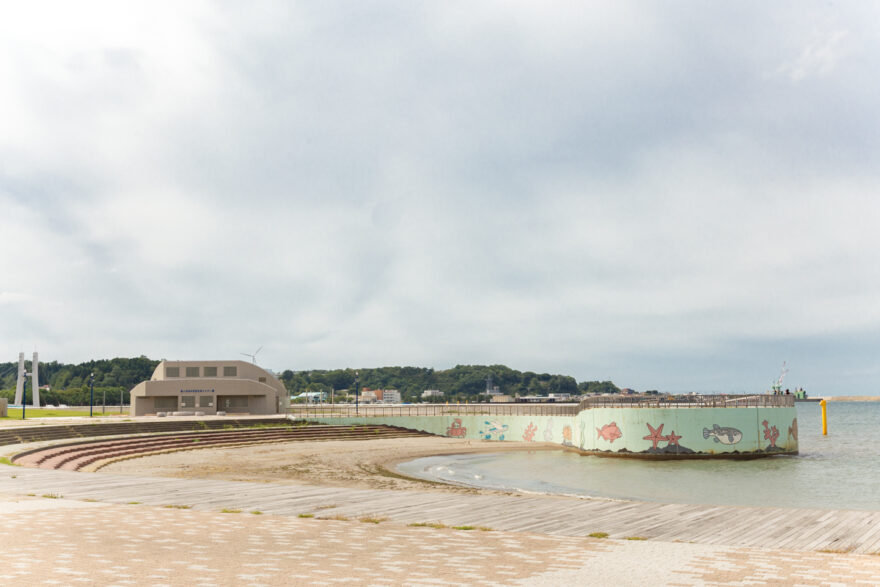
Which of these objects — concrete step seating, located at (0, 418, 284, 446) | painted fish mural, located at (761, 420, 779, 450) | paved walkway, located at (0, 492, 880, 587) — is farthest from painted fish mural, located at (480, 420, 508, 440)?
paved walkway, located at (0, 492, 880, 587)

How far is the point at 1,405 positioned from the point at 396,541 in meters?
89.7

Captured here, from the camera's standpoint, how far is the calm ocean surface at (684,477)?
3335 cm

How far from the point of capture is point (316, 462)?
4622cm

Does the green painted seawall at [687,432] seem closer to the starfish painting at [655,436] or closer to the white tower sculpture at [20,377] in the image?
the starfish painting at [655,436]

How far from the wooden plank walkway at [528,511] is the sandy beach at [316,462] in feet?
34.3

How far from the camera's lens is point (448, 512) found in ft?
56.5

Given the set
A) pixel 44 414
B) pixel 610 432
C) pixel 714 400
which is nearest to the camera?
pixel 610 432

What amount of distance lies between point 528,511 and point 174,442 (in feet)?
147

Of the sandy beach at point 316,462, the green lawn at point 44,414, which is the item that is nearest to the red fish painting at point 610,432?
the sandy beach at point 316,462

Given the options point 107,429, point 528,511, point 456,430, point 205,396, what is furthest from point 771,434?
point 205,396

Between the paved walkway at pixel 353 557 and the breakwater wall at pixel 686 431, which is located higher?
the paved walkway at pixel 353 557

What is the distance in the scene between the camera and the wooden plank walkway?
14.4 metres

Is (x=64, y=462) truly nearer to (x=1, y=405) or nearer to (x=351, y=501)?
(x=351, y=501)

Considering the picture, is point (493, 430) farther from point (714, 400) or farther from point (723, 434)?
point (723, 434)
